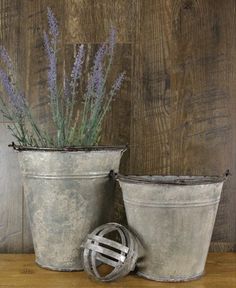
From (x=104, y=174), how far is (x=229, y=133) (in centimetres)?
50

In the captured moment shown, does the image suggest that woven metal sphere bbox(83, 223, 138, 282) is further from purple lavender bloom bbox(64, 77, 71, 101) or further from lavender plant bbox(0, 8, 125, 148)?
purple lavender bloom bbox(64, 77, 71, 101)

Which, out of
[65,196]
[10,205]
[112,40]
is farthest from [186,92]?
[10,205]

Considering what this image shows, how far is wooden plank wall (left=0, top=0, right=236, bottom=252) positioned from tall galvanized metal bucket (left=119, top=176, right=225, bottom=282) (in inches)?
12.1

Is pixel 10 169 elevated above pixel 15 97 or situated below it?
below

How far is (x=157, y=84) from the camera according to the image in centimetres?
155

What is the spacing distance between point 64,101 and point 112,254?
0.57 m

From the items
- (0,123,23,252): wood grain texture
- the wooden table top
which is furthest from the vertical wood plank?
the wooden table top

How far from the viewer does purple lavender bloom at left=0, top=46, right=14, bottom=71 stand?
143 centimetres

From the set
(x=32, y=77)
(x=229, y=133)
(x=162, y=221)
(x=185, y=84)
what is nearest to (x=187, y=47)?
(x=185, y=84)

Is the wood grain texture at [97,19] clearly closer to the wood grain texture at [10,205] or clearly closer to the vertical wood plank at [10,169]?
the vertical wood plank at [10,169]

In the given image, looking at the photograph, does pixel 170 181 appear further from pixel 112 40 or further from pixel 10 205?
pixel 10 205

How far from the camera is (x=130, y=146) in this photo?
1.55 metres

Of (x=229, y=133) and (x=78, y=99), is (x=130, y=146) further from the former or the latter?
(x=229, y=133)

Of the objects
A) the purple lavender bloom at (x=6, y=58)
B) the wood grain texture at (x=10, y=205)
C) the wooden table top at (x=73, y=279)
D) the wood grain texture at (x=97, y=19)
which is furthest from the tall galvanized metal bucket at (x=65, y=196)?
the wood grain texture at (x=97, y=19)
